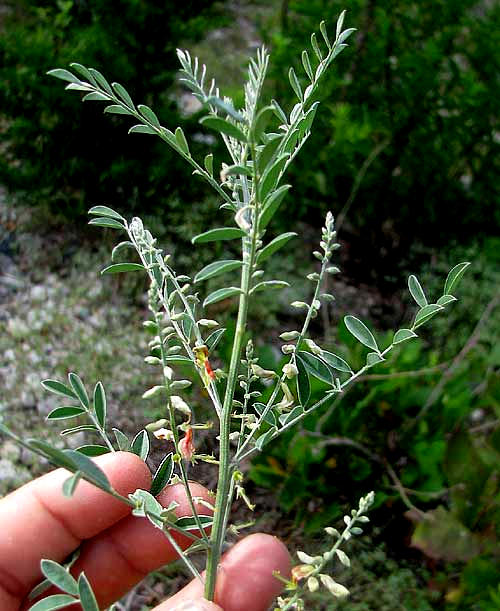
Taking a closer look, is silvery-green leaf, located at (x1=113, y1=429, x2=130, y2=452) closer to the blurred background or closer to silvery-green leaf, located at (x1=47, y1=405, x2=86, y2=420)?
silvery-green leaf, located at (x1=47, y1=405, x2=86, y2=420)

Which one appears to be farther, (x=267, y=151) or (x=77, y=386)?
(x=77, y=386)

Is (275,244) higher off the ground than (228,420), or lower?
higher

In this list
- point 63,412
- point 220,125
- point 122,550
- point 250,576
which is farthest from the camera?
point 122,550

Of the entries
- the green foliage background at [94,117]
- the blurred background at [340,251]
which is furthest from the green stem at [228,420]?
the green foliage background at [94,117]

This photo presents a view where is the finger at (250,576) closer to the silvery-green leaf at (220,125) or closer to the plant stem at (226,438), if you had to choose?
the plant stem at (226,438)

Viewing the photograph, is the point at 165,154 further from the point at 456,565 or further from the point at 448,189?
the point at 456,565

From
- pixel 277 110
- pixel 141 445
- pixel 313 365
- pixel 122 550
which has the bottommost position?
pixel 122 550

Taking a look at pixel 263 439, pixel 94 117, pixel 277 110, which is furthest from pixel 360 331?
pixel 94 117

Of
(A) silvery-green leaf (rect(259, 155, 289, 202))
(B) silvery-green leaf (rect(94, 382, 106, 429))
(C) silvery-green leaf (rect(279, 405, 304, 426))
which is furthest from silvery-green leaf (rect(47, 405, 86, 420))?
(A) silvery-green leaf (rect(259, 155, 289, 202))

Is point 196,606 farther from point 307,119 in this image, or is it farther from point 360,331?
point 307,119

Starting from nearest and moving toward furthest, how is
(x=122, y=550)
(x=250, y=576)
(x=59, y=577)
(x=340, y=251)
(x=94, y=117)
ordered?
(x=59, y=577) → (x=250, y=576) → (x=122, y=550) → (x=94, y=117) → (x=340, y=251)
